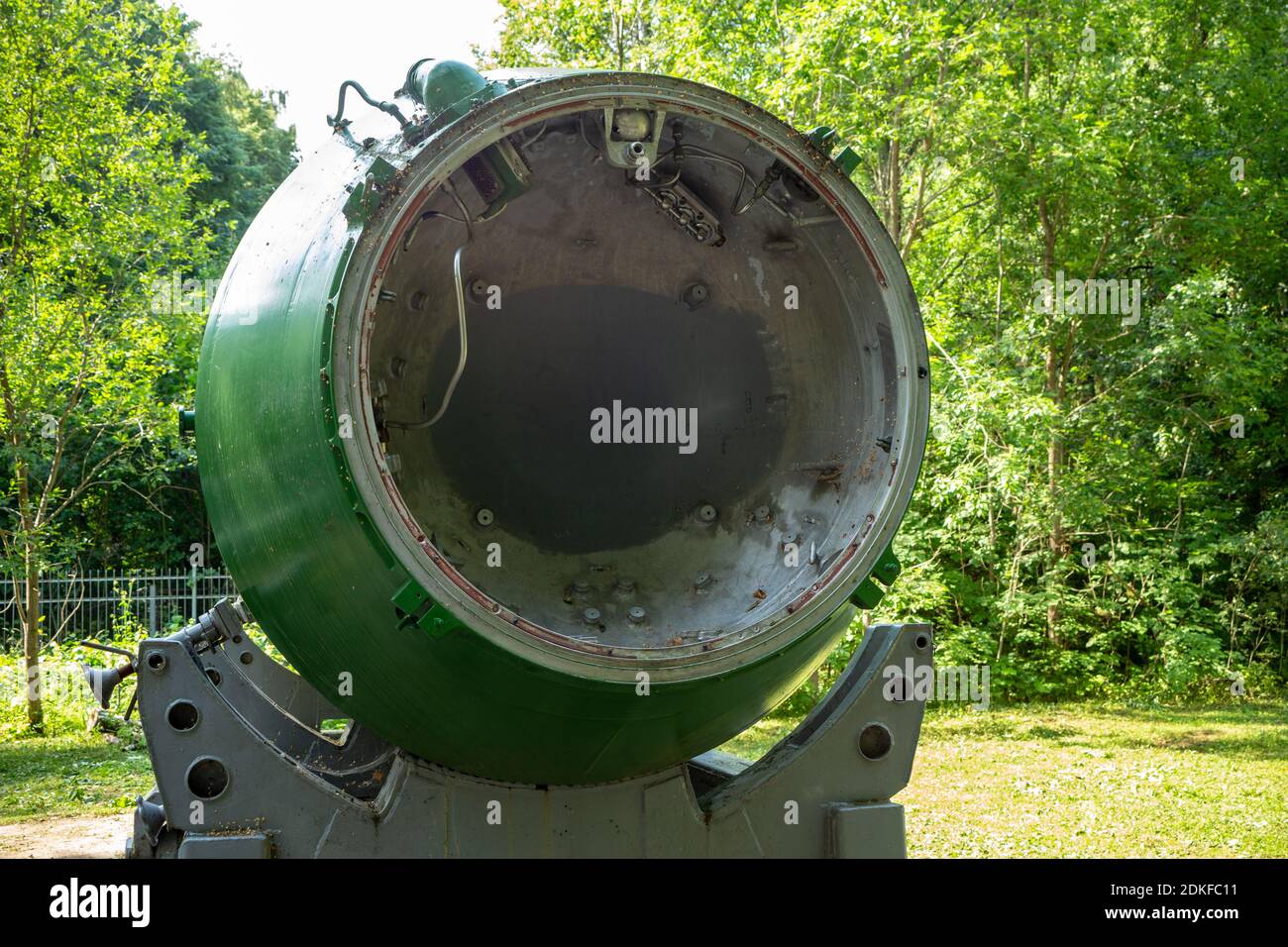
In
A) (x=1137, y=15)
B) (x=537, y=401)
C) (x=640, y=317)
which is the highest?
(x=1137, y=15)

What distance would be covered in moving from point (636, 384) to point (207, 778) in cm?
155

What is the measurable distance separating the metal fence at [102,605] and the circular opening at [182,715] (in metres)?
10.5

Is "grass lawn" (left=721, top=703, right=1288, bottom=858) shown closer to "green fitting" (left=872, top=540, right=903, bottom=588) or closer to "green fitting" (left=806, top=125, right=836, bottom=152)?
"green fitting" (left=872, top=540, right=903, bottom=588)

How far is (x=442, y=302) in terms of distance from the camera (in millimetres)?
3350

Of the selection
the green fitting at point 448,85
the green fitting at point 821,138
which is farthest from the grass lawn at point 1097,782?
the green fitting at point 448,85

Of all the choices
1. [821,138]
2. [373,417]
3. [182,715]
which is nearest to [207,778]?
[182,715]

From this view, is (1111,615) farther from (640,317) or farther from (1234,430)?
(640,317)

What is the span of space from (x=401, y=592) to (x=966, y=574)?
1162 cm

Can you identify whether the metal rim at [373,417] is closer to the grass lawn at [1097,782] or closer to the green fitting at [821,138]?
the green fitting at [821,138]

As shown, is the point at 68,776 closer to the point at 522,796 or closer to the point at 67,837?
the point at 67,837

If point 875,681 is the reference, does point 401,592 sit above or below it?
above

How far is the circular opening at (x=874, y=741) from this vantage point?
134 inches

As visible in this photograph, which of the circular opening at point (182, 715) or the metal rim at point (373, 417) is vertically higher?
the metal rim at point (373, 417)
